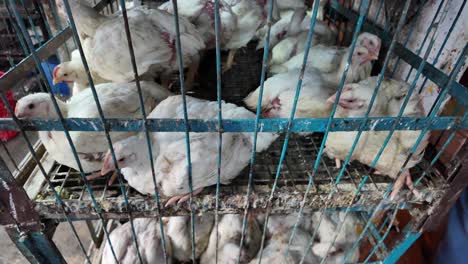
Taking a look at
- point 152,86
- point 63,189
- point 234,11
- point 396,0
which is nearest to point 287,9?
point 234,11

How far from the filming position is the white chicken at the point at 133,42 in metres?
1.04

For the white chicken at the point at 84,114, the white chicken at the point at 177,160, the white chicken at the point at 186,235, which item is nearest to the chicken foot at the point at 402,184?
the white chicken at the point at 177,160

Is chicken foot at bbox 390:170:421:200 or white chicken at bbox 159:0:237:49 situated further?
white chicken at bbox 159:0:237:49

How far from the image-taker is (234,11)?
5.48ft

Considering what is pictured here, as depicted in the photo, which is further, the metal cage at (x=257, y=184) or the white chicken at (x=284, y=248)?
the white chicken at (x=284, y=248)

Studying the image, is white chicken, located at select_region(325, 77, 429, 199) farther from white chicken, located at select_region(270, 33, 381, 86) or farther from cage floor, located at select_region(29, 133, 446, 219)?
white chicken, located at select_region(270, 33, 381, 86)

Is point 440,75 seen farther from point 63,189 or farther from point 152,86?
point 63,189

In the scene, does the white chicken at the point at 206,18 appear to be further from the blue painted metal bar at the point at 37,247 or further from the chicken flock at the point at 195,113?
the blue painted metal bar at the point at 37,247

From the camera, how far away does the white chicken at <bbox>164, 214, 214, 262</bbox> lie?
116 centimetres

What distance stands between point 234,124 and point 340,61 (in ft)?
2.81

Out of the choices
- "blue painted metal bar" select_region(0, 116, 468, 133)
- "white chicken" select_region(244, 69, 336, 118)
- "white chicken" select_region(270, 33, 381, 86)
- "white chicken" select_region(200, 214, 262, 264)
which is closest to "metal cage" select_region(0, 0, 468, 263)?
"blue painted metal bar" select_region(0, 116, 468, 133)

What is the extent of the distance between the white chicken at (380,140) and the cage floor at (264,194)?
4cm

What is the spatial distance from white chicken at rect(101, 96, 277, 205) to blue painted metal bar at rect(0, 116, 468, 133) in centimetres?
18

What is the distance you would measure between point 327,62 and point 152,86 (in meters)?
0.72
